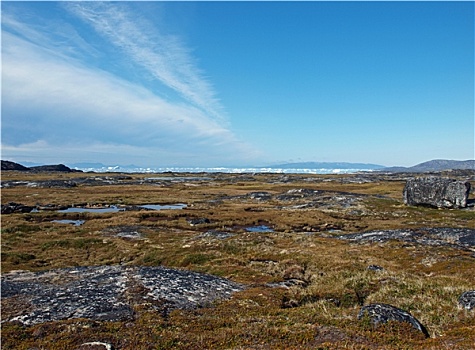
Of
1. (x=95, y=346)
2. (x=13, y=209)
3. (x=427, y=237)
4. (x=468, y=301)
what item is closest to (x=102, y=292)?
(x=95, y=346)

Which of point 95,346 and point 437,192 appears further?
point 437,192

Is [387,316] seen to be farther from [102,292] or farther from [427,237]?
[427,237]

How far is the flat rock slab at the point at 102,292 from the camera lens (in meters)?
16.5

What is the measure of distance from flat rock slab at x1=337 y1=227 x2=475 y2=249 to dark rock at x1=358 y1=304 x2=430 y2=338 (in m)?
26.4

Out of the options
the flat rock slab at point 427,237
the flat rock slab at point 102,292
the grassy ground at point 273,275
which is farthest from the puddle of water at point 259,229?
the flat rock slab at point 102,292

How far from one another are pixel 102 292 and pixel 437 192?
235ft

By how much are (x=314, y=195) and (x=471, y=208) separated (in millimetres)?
39283

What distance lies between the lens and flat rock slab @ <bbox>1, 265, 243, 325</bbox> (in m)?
16.5

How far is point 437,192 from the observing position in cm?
6969

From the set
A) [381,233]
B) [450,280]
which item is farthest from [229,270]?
[381,233]

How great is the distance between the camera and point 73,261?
3597cm

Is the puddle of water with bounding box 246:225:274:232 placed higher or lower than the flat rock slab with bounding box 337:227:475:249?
lower

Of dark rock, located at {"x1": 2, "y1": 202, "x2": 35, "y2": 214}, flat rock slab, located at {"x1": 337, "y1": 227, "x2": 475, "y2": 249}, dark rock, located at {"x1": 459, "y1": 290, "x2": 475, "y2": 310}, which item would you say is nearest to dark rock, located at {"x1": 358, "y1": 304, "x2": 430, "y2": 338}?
dark rock, located at {"x1": 459, "y1": 290, "x2": 475, "y2": 310}

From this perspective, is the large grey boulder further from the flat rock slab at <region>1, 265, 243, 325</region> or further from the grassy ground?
the flat rock slab at <region>1, 265, 243, 325</region>
